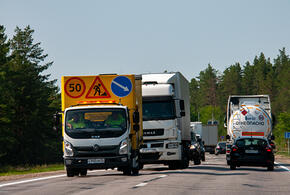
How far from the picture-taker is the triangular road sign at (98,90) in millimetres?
21328

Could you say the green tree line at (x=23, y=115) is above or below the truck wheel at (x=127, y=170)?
above

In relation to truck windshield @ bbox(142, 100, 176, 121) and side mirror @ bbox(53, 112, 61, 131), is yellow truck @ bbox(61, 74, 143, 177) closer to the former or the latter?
side mirror @ bbox(53, 112, 61, 131)

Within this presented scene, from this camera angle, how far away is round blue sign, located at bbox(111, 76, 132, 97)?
69.5ft

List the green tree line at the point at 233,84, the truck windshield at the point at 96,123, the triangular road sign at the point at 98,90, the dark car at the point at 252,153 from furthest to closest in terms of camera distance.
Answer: the green tree line at the point at 233,84 → the dark car at the point at 252,153 → the triangular road sign at the point at 98,90 → the truck windshield at the point at 96,123

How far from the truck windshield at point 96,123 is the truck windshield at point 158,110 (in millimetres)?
4860

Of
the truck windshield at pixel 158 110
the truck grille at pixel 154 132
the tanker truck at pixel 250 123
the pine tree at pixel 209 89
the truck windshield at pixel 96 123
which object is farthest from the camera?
the pine tree at pixel 209 89

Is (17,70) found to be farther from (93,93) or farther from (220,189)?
(220,189)

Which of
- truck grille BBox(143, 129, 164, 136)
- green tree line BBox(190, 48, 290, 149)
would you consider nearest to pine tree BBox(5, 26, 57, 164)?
truck grille BBox(143, 129, 164, 136)

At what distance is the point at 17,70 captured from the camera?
8131cm

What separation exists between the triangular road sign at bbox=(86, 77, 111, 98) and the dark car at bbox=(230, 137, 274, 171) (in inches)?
302

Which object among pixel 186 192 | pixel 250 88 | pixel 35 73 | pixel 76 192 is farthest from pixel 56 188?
pixel 250 88

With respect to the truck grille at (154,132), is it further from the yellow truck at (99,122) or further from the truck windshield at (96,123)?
the truck windshield at (96,123)

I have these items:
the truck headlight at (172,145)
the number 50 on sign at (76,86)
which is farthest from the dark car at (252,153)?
the number 50 on sign at (76,86)

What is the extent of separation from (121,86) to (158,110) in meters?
4.54
